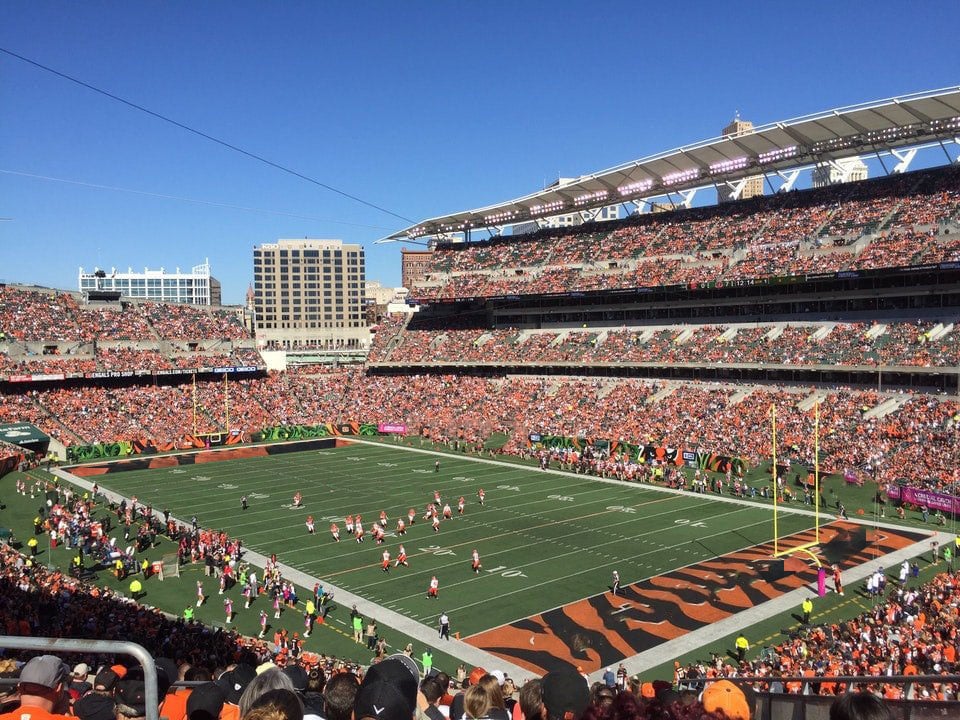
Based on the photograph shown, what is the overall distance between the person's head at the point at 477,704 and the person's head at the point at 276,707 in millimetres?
1809

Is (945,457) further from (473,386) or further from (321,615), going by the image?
(473,386)

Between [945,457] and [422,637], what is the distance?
82.3ft

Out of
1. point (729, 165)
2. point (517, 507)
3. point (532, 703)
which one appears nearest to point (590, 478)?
point (517, 507)

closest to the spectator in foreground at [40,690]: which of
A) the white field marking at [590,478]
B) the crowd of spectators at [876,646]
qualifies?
the crowd of spectators at [876,646]

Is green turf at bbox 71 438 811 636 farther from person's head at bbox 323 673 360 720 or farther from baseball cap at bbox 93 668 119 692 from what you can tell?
person's head at bbox 323 673 360 720

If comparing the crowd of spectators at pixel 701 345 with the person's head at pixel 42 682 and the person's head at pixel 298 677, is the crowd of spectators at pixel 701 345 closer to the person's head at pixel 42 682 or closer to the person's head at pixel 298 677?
the person's head at pixel 298 677

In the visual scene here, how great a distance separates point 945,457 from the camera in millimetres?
32531

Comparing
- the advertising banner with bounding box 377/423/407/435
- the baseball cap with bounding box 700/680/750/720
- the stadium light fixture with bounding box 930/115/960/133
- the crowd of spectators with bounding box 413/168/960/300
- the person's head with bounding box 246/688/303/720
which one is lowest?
the advertising banner with bounding box 377/423/407/435

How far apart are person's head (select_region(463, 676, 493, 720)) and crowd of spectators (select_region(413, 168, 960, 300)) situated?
43.1 metres

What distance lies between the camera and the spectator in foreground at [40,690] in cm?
417

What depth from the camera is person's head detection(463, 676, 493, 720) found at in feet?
17.3

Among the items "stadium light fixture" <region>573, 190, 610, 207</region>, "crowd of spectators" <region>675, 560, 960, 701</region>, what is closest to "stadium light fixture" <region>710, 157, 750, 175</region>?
"stadium light fixture" <region>573, 190, 610, 207</region>

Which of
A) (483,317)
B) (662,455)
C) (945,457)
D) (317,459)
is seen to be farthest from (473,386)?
(945,457)

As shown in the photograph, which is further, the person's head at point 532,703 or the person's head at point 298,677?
the person's head at point 298,677
